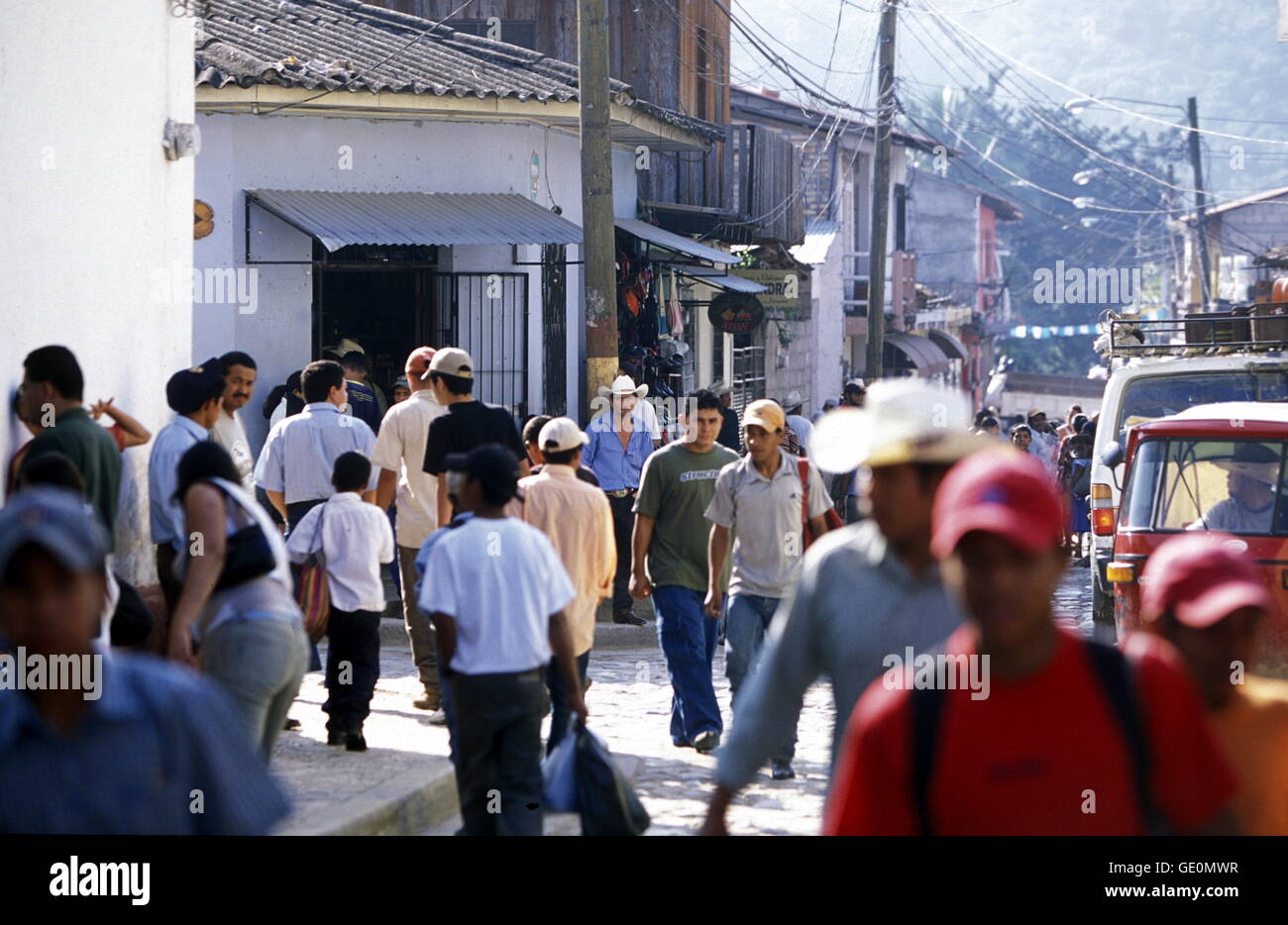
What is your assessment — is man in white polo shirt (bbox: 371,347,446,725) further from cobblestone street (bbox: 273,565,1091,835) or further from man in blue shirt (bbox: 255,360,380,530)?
cobblestone street (bbox: 273,565,1091,835)

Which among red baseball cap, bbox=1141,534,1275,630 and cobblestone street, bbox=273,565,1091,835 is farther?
cobblestone street, bbox=273,565,1091,835

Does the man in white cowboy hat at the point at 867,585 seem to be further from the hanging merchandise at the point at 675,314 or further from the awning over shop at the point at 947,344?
the awning over shop at the point at 947,344

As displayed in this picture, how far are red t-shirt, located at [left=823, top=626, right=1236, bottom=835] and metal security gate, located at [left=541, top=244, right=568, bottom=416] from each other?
46.5 feet

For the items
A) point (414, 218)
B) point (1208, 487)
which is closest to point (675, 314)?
point (414, 218)

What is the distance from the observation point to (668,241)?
19.3 m

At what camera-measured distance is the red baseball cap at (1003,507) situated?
281cm

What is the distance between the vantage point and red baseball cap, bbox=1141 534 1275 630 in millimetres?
3402

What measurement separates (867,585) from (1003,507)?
4.33ft

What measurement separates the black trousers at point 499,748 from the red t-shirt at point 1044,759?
10.3ft

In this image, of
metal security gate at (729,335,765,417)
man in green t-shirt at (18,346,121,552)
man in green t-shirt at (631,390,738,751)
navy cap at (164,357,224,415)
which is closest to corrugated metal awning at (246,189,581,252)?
man in green t-shirt at (631,390,738,751)

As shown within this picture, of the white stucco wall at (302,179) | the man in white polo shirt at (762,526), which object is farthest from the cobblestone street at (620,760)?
the white stucco wall at (302,179)

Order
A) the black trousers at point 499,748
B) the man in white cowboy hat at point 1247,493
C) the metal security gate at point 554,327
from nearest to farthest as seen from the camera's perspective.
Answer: the black trousers at point 499,748 → the man in white cowboy hat at point 1247,493 → the metal security gate at point 554,327
